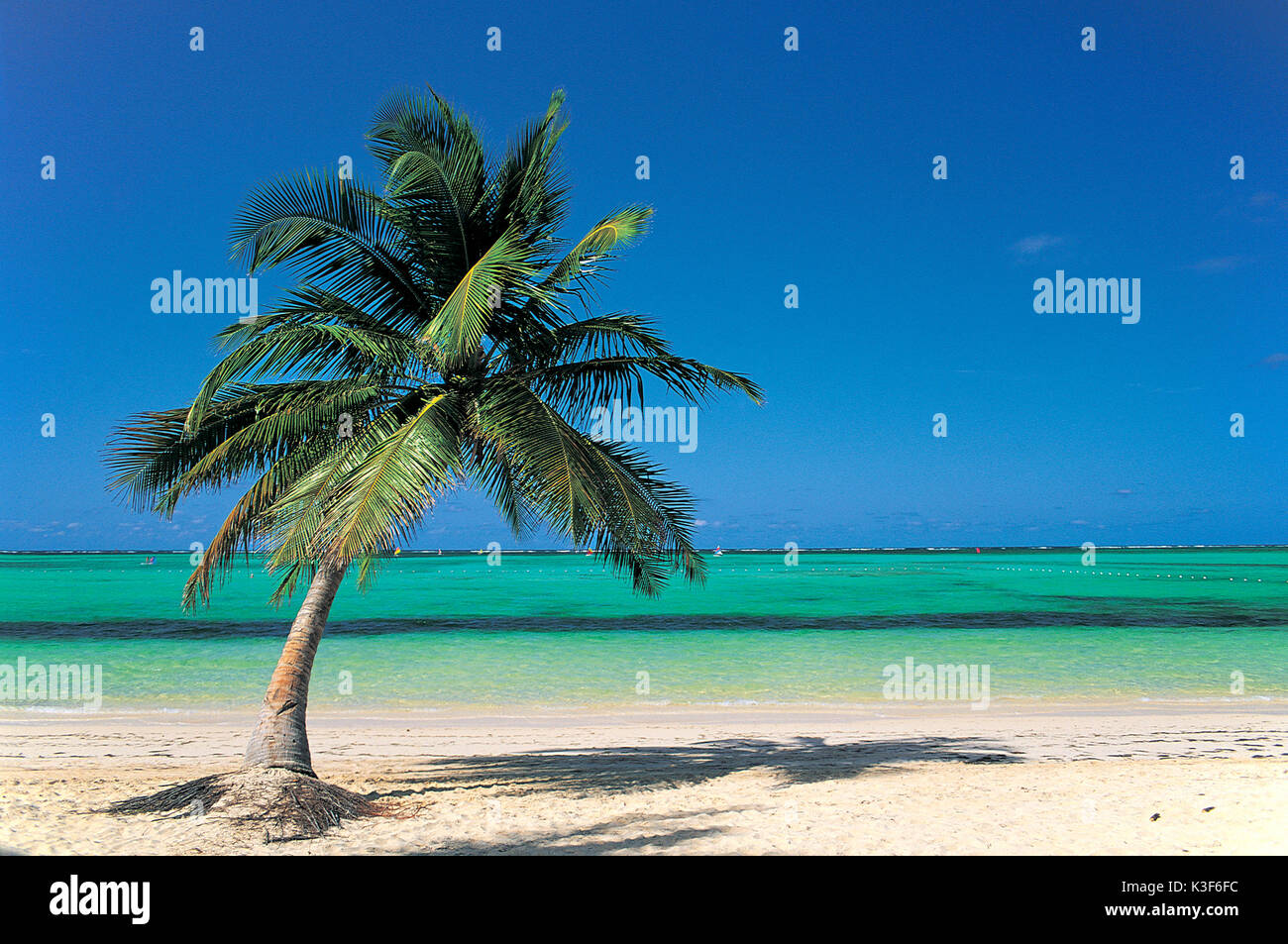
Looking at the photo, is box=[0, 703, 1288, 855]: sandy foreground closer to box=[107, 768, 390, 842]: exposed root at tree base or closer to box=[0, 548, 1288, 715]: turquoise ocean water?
box=[107, 768, 390, 842]: exposed root at tree base

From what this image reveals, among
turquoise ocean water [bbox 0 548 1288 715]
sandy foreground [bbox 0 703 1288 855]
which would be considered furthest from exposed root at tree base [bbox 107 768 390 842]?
turquoise ocean water [bbox 0 548 1288 715]

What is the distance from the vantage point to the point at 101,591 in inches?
2014

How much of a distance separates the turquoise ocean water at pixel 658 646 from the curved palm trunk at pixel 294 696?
447cm

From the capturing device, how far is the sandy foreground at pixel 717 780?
21.1ft

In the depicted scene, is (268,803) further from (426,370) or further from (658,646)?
(658,646)

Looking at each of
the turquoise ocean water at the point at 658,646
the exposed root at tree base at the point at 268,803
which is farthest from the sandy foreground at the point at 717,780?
the turquoise ocean water at the point at 658,646

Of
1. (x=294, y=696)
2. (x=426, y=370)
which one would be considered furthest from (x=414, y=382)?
(x=294, y=696)

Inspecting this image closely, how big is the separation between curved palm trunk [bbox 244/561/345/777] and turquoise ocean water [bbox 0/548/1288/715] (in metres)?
4.47

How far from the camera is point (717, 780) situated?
9.17 m

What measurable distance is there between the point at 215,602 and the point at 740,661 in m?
35.2

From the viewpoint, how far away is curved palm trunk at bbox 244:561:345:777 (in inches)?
291
